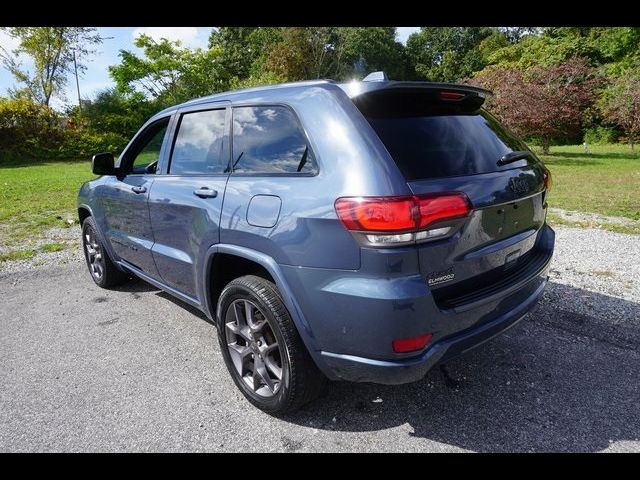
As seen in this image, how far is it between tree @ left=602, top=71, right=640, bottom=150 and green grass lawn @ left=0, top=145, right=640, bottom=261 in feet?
21.2

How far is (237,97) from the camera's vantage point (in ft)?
8.82

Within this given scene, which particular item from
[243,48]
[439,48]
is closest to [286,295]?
[243,48]

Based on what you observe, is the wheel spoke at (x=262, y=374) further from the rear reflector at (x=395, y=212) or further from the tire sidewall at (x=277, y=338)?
the rear reflector at (x=395, y=212)

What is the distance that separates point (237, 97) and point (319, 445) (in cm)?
209

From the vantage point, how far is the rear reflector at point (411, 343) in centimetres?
188

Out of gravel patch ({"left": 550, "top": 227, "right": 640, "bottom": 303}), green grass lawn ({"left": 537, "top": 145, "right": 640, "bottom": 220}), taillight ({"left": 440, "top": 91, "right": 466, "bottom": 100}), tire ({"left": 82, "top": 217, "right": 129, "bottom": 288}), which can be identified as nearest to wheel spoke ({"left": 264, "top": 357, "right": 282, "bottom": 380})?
taillight ({"left": 440, "top": 91, "right": 466, "bottom": 100})

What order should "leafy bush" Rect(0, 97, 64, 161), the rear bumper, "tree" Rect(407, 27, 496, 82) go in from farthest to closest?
"tree" Rect(407, 27, 496, 82) → "leafy bush" Rect(0, 97, 64, 161) → the rear bumper

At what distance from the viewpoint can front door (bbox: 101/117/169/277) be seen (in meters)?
3.39

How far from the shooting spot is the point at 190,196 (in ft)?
9.05

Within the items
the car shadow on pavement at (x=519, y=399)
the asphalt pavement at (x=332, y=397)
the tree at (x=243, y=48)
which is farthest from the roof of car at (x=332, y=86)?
the tree at (x=243, y=48)

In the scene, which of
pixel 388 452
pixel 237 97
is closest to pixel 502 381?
pixel 388 452

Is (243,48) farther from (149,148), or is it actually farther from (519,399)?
(519,399)

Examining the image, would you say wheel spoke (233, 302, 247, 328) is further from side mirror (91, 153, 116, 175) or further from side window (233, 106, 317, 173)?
side mirror (91, 153, 116, 175)

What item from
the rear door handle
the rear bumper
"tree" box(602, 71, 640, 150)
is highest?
"tree" box(602, 71, 640, 150)
